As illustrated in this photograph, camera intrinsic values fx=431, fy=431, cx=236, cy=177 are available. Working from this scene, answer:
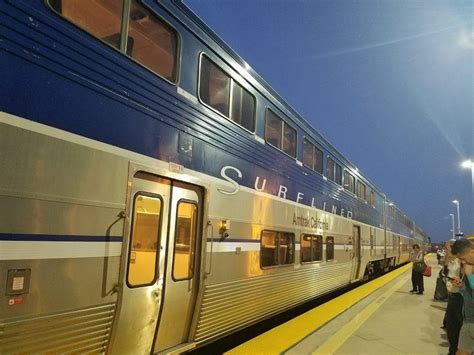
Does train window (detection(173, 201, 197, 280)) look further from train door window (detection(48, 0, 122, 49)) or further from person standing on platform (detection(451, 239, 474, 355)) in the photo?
person standing on platform (detection(451, 239, 474, 355))

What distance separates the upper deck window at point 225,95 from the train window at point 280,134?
0.58 metres

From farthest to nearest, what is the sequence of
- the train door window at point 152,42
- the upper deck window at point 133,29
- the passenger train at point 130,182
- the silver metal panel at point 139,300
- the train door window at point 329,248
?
the train door window at point 329,248 → the train door window at point 152,42 → the silver metal panel at point 139,300 → the upper deck window at point 133,29 → the passenger train at point 130,182

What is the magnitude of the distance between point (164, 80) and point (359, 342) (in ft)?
Answer: 14.3

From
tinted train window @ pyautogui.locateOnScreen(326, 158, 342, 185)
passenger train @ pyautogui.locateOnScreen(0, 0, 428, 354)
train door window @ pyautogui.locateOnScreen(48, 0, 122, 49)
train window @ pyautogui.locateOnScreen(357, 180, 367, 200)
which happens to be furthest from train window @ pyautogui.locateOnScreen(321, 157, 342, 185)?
train door window @ pyautogui.locateOnScreen(48, 0, 122, 49)

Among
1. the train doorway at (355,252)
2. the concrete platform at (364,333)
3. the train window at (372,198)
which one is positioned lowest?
the concrete platform at (364,333)

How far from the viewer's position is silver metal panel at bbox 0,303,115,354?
8.88 ft

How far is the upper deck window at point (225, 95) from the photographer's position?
490 cm

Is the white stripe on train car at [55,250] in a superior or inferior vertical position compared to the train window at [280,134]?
inferior

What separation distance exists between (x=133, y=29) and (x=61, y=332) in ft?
8.54

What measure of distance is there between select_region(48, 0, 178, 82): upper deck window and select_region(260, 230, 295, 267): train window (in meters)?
2.88

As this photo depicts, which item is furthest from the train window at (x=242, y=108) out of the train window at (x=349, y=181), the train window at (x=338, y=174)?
→ the train window at (x=349, y=181)

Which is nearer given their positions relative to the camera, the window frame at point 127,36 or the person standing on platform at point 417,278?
the window frame at point 127,36

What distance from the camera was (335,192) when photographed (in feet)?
33.6

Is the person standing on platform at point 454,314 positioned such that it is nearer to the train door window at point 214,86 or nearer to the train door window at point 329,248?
the train door window at point 214,86
